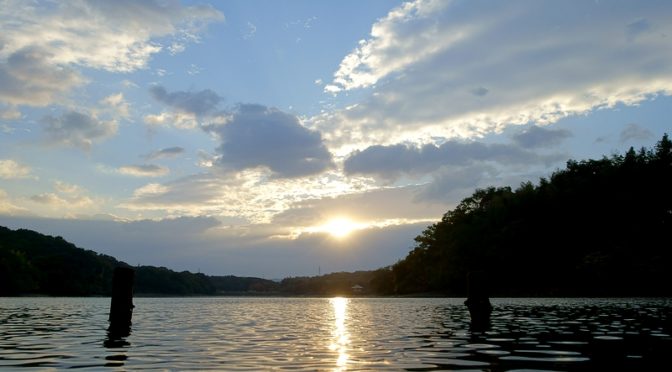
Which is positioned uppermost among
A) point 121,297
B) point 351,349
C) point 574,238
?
point 574,238

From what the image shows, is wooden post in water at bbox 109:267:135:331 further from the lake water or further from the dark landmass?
the dark landmass

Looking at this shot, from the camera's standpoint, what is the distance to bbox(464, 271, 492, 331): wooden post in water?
34.9 metres

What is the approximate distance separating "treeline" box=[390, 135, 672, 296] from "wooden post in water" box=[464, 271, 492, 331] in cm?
6836

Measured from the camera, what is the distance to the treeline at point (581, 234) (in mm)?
106375

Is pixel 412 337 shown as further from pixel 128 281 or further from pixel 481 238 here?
pixel 481 238

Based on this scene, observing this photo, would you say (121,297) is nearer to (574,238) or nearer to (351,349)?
(351,349)

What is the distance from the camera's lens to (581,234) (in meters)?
124

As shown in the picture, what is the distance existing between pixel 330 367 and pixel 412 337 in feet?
30.7

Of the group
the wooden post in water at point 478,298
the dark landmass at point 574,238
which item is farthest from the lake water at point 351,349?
the dark landmass at point 574,238

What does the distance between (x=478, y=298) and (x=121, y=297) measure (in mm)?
20061

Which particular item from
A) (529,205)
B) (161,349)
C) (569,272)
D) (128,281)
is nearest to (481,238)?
(529,205)

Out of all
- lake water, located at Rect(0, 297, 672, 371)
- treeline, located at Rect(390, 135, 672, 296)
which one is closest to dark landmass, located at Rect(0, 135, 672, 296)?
treeline, located at Rect(390, 135, 672, 296)

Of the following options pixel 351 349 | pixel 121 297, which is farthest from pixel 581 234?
pixel 351 349

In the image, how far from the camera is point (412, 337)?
23.0 m
